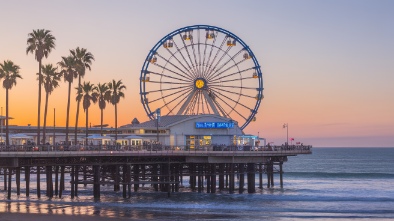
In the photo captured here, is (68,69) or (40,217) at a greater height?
(68,69)

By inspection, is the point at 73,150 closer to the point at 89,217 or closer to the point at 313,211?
the point at 89,217

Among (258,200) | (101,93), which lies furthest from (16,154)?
(101,93)

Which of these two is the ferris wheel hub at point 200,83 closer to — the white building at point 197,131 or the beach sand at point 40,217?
the white building at point 197,131

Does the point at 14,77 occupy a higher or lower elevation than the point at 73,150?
higher

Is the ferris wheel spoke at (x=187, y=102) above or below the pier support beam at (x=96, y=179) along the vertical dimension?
above

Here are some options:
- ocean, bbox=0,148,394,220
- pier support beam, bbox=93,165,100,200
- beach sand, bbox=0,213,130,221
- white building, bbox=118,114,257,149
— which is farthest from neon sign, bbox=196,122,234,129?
beach sand, bbox=0,213,130,221

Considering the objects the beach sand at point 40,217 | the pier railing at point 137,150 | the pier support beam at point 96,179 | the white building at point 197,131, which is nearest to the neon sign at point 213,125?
the white building at point 197,131

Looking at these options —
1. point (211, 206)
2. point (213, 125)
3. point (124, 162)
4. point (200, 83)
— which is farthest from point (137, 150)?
point (200, 83)

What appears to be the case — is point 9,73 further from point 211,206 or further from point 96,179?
point 211,206

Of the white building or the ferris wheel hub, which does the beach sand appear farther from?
the ferris wheel hub

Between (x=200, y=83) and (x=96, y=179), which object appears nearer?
(x=96, y=179)

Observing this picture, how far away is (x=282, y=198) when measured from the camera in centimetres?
7888

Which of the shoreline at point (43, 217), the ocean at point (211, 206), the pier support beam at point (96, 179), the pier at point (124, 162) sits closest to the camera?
the shoreline at point (43, 217)

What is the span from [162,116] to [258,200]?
2969 centimetres
